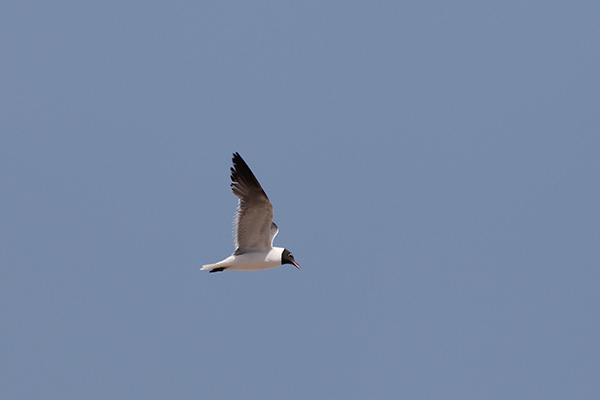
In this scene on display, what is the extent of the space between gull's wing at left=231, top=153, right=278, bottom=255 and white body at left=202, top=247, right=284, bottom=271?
156mm

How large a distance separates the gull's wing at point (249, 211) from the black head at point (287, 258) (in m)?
0.44

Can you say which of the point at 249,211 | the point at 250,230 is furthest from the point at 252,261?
the point at 249,211

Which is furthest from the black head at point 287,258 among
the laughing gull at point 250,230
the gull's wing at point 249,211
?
the gull's wing at point 249,211

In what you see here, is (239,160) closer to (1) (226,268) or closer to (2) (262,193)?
(2) (262,193)

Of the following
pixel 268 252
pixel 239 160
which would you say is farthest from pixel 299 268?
pixel 239 160

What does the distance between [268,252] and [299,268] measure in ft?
2.67

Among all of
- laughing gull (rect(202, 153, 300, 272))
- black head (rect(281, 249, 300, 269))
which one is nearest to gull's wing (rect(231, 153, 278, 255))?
laughing gull (rect(202, 153, 300, 272))

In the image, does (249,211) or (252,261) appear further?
(252,261)

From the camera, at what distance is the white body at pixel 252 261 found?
20.5 meters

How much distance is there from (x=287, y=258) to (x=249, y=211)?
1415mm

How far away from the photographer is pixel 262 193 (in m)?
19.9

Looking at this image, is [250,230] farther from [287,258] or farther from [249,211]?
[287,258]

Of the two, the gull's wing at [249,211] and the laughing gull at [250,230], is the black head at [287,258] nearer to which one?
the laughing gull at [250,230]

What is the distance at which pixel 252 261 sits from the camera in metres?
20.5
